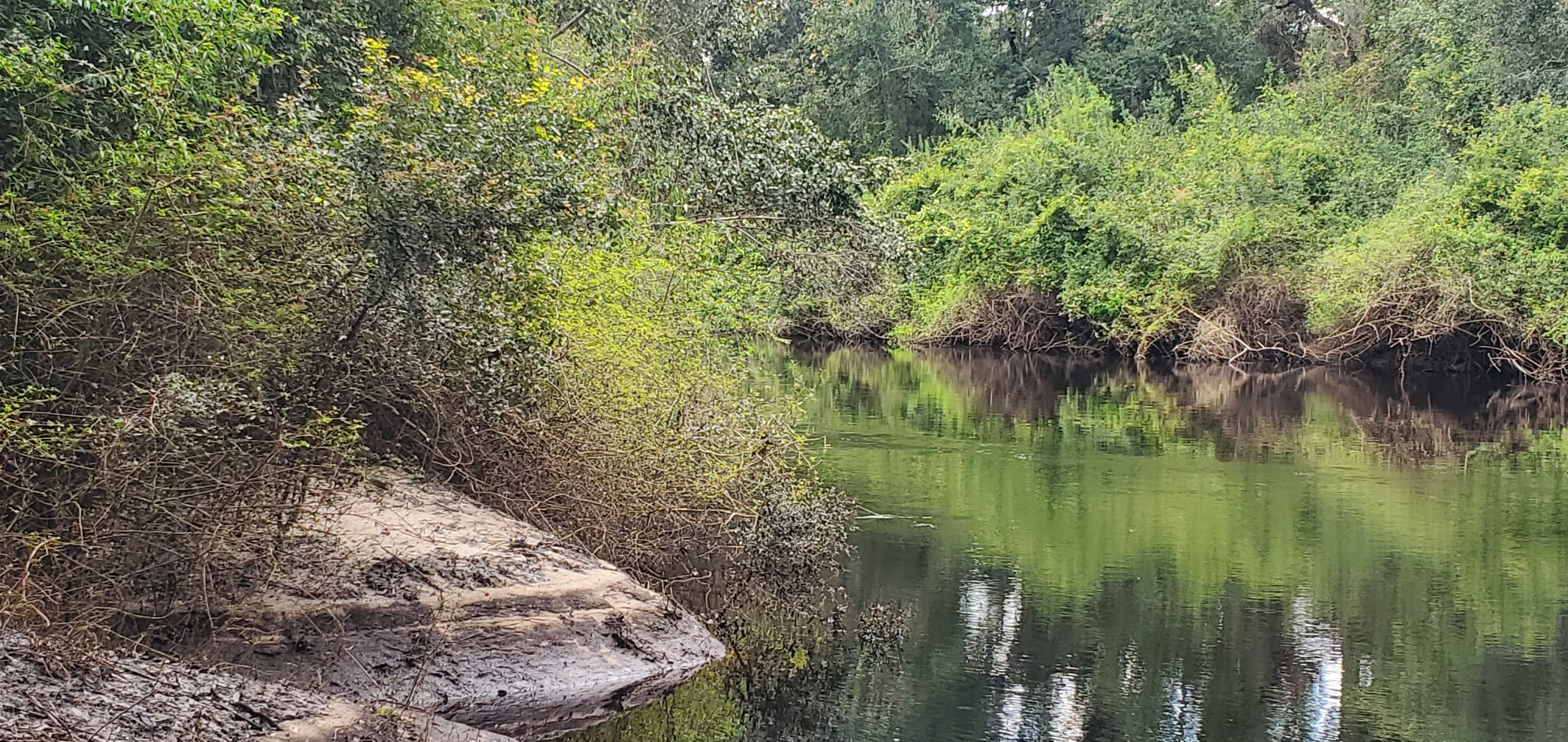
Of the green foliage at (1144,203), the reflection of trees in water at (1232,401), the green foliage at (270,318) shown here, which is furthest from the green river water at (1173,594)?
the green foliage at (1144,203)

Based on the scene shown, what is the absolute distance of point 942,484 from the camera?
16453mm

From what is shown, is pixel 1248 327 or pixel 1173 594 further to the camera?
pixel 1248 327

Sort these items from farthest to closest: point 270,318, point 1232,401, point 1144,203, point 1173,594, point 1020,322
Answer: point 1020,322, point 1144,203, point 1232,401, point 1173,594, point 270,318

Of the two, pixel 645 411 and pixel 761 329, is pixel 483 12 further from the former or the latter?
pixel 645 411

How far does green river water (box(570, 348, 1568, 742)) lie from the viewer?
27.4 feet

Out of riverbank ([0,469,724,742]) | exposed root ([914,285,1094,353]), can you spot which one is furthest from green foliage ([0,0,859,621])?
exposed root ([914,285,1094,353])

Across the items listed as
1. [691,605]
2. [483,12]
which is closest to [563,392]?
[691,605]

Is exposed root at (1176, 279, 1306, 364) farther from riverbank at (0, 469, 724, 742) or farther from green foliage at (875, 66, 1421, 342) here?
riverbank at (0, 469, 724, 742)

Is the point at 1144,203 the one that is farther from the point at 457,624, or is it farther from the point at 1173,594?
the point at 457,624

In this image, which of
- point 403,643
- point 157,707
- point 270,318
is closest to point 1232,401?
point 403,643

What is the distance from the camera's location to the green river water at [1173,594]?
27.4 ft

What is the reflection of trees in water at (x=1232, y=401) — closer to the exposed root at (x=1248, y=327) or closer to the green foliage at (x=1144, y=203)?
the exposed root at (x=1248, y=327)

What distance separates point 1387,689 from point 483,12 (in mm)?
9579

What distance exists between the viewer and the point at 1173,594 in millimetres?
11305
